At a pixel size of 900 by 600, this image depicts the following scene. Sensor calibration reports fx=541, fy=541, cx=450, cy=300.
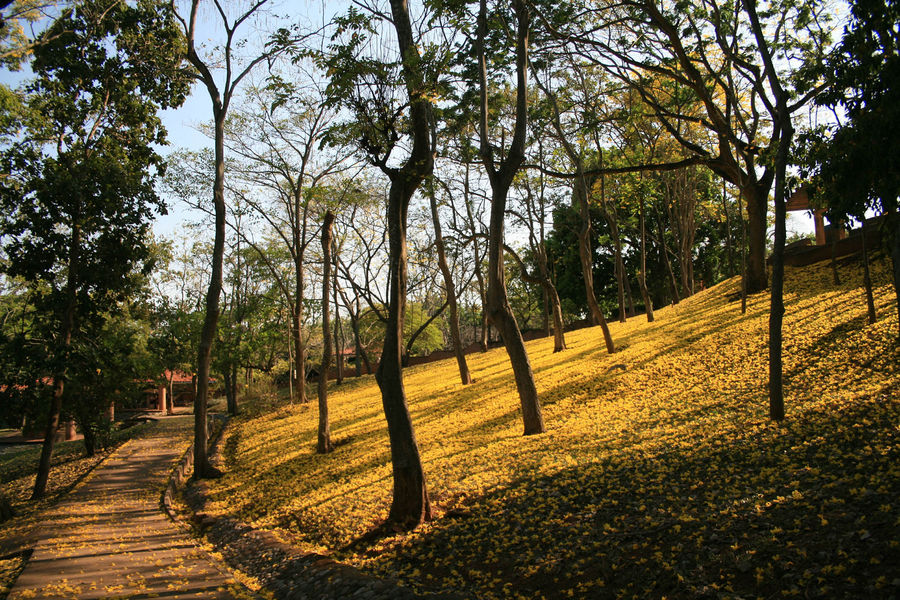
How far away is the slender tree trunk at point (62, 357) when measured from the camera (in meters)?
13.8

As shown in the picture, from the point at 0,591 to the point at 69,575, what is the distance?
2.16 feet

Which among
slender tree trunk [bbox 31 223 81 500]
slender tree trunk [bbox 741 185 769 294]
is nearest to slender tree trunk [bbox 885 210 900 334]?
slender tree trunk [bbox 741 185 769 294]

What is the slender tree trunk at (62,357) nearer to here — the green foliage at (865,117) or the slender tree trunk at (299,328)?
A: the slender tree trunk at (299,328)

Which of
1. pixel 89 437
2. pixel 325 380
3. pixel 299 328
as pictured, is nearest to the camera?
pixel 325 380

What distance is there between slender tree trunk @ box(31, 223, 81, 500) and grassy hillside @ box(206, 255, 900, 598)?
183 inches

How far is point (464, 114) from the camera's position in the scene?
1312 centimetres

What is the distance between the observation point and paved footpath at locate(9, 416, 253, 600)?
6.03m

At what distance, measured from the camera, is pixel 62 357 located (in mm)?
13344

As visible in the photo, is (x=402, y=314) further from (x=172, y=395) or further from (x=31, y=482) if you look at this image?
(x=172, y=395)

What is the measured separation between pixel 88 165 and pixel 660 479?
1505cm

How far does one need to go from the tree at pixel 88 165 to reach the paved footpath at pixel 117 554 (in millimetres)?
3579

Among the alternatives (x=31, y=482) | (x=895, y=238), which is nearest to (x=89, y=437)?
(x=31, y=482)

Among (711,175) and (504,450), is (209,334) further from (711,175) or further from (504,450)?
(711,175)

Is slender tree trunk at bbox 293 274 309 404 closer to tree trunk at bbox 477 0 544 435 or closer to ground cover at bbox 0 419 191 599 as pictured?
ground cover at bbox 0 419 191 599
